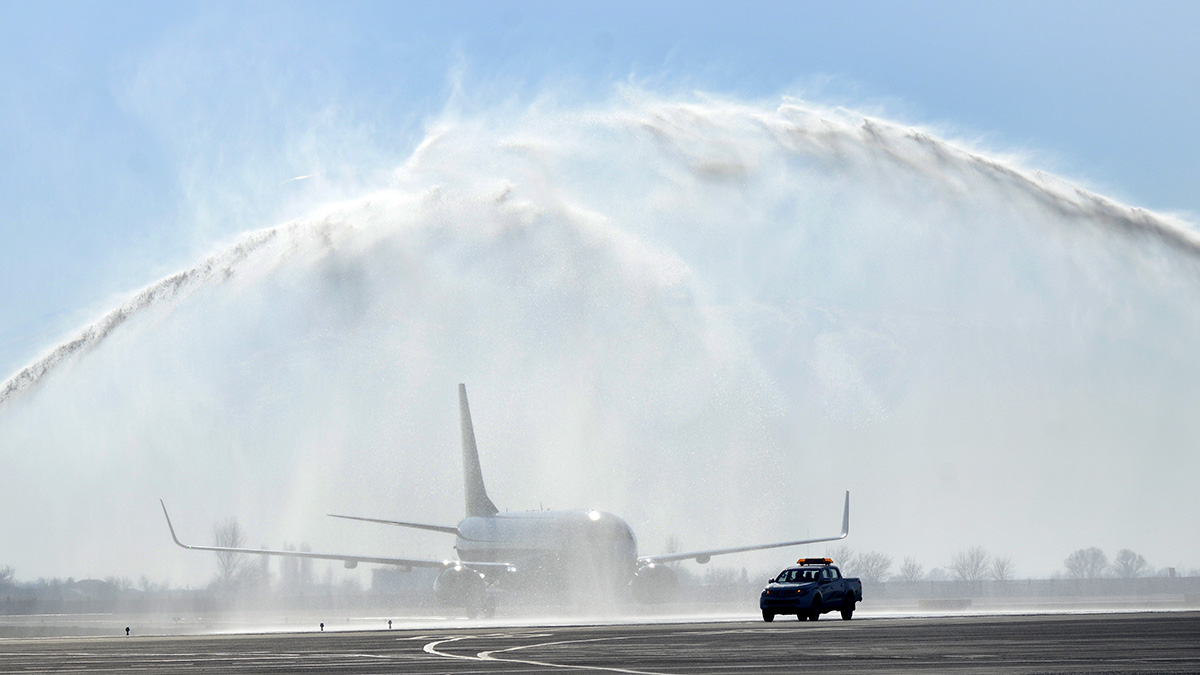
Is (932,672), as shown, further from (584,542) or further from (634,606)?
(634,606)

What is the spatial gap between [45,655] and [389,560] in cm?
4823

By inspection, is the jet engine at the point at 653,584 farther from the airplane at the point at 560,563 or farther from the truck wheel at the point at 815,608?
the truck wheel at the point at 815,608

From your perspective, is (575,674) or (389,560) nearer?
(575,674)

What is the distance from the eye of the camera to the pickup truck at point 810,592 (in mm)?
45938

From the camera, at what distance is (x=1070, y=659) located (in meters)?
24.4

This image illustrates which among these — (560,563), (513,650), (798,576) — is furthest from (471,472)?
(513,650)

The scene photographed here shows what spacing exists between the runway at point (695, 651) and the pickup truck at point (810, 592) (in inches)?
115

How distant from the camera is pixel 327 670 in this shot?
25.4 m

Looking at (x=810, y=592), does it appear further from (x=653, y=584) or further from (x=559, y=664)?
(x=653, y=584)

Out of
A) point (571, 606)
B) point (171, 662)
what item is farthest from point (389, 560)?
point (171, 662)

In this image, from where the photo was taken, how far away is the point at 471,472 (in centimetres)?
9812

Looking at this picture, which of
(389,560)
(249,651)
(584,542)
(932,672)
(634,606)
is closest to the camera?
(932,672)

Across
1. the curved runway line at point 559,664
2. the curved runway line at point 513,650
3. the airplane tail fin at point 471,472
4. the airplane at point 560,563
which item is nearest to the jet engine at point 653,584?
the airplane at point 560,563

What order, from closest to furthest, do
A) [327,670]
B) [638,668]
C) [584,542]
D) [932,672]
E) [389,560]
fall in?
[932,672], [638,668], [327,670], [584,542], [389,560]
